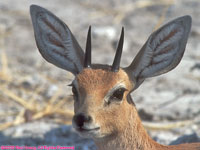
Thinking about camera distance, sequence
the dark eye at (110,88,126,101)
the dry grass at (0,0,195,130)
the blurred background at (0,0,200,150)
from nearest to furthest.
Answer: the dark eye at (110,88,126,101)
the blurred background at (0,0,200,150)
the dry grass at (0,0,195,130)

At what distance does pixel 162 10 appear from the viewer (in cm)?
1043

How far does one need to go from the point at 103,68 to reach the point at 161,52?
525 millimetres

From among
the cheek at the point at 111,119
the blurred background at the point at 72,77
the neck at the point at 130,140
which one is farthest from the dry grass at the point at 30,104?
the cheek at the point at 111,119

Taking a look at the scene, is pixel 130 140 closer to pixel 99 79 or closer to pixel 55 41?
pixel 99 79

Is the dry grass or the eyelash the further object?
the dry grass

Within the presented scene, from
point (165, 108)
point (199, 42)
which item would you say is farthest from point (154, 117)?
point (199, 42)

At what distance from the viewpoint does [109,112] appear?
11.4 feet

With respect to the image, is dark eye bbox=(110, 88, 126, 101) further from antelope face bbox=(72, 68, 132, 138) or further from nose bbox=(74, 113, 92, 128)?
nose bbox=(74, 113, 92, 128)

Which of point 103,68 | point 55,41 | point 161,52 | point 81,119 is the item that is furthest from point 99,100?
point 55,41

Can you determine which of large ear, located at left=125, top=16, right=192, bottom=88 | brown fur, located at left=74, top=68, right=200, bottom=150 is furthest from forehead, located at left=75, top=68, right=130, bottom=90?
large ear, located at left=125, top=16, right=192, bottom=88

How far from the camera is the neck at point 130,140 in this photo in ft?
11.8

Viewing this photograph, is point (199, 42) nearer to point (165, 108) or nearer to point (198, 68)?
point (198, 68)

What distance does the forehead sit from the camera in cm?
350

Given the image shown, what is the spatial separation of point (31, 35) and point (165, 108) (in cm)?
423
